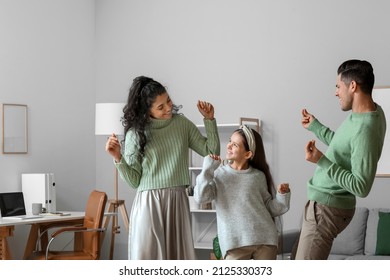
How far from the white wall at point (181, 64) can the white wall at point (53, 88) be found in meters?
0.01

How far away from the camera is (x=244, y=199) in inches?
129

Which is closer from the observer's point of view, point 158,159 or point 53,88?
point 158,159

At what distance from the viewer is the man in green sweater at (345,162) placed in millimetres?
2709

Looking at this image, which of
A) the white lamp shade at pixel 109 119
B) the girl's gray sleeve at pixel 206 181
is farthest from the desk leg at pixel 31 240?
the girl's gray sleeve at pixel 206 181

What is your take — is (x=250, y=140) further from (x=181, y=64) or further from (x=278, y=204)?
(x=181, y=64)

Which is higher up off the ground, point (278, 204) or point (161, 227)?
point (278, 204)

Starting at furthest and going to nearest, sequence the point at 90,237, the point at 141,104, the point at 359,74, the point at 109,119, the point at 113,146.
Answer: the point at 109,119 → the point at 90,237 → the point at 141,104 → the point at 113,146 → the point at 359,74

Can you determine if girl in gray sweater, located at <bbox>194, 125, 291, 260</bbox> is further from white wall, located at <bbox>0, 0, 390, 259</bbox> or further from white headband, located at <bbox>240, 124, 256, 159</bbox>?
white wall, located at <bbox>0, 0, 390, 259</bbox>

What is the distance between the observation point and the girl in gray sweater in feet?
10.6

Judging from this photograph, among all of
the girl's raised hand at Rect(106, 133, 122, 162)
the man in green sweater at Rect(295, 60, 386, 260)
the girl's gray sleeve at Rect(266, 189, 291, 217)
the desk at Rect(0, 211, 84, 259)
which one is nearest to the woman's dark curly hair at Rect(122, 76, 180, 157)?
the girl's raised hand at Rect(106, 133, 122, 162)

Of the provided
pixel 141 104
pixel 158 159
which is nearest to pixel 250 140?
pixel 158 159

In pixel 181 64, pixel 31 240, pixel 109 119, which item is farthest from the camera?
pixel 181 64

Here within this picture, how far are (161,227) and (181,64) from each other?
3.76m
